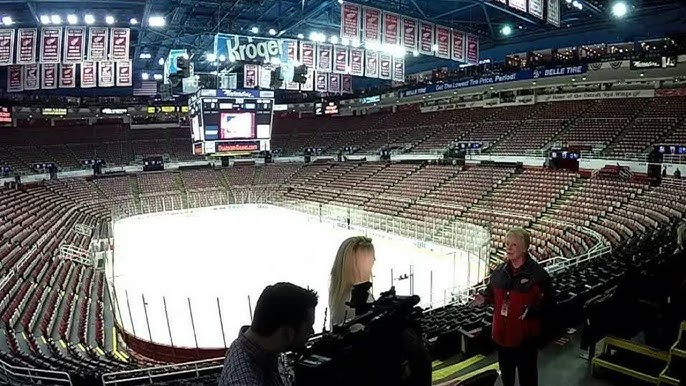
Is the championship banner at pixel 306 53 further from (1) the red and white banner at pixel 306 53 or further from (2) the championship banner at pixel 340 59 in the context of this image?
(2) the championship banner at pixel 340 59

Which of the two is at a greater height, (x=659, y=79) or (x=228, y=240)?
(x=659, y=79)

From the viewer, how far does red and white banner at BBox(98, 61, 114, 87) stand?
1859cm

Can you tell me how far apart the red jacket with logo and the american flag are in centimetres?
2641

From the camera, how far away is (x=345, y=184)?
99.4ft

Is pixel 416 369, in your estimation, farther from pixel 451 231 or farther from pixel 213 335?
pixel 451 231

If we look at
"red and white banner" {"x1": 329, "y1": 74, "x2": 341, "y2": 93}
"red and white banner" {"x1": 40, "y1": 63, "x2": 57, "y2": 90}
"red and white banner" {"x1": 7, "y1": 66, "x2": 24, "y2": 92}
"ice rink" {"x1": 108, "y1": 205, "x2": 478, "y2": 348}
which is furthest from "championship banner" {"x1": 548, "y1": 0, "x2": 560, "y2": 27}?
"red and white banner" {"x1": 7, "y1": 66, "x2": 24, "y2": 92}

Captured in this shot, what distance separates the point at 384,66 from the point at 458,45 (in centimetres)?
286

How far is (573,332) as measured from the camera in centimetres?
470

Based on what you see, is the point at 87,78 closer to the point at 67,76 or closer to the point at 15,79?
the point at 67,76

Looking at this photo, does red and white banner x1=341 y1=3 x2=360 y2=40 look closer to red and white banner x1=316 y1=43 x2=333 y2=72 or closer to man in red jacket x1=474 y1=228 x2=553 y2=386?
red and white banner x1=316 y1=43 x2=333 y2=72

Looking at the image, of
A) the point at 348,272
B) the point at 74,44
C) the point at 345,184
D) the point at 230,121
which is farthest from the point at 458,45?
the point at 345,184

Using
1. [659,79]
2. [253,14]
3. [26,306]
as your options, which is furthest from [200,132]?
[659,79]

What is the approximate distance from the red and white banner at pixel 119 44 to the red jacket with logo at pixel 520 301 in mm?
14223

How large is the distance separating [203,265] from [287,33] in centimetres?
1411
